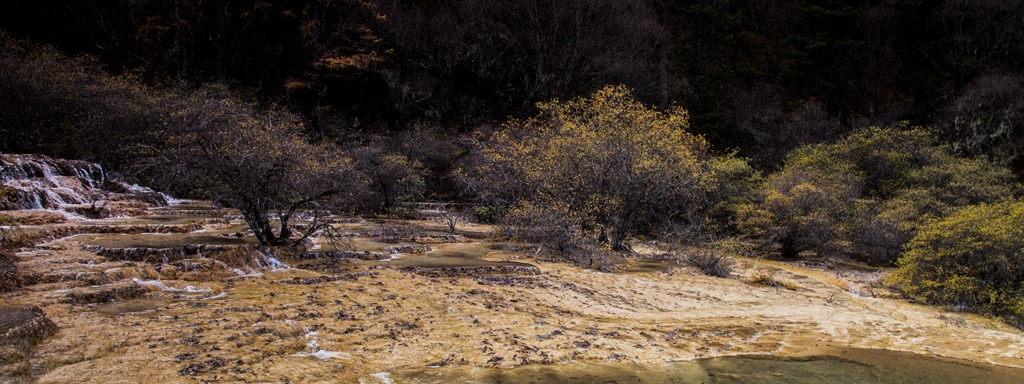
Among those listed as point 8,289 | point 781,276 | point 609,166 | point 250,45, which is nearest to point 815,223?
point 781,276

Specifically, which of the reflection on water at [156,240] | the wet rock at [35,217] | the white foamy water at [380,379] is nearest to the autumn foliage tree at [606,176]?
the reflection on water at [156,240]

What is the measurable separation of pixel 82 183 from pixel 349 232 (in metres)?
9.69

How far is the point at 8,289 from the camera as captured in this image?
22.7 feet

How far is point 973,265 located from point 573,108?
21.1 m

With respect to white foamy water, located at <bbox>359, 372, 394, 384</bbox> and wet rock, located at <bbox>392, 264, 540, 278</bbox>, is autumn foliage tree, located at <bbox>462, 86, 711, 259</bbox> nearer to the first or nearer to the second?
wet rock, located at <bbox>392, 264, 540, 278</bbox>

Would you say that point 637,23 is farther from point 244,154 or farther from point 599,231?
point 244,154

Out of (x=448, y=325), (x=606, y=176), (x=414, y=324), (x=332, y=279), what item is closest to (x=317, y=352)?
(x=414, y=324)

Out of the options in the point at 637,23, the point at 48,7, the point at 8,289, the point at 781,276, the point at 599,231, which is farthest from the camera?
the point at 637,23

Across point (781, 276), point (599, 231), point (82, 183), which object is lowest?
point (781, 276)

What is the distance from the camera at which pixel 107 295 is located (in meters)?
6.98

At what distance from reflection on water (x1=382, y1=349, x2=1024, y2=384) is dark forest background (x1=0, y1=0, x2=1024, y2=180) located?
22.7 meters

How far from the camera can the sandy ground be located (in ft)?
17.0

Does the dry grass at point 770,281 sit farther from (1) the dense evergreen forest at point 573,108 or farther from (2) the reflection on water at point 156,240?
(2) the reflection on water at point 156,240

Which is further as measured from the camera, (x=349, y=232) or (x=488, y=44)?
(x=488, y=44)
